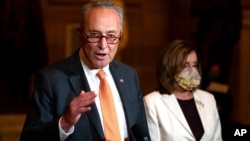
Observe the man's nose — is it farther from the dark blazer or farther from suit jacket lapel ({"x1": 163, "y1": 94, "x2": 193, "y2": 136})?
suit jacket lapel ({"x1": 163, "y1": 94, "x2": 193, "y2": 136})

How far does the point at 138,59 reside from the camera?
8469mm

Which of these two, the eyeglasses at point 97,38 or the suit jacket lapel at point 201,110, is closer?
the eyeglasses at point 97,38

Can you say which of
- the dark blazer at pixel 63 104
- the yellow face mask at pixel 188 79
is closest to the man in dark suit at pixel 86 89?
the dark blazer at pixel 63 104

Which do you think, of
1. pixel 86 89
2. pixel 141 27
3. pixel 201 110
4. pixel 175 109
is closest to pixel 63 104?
pixel 86 89

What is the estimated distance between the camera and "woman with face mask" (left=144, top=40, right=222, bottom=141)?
11.0ft

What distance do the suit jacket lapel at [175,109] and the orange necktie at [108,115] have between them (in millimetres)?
1054

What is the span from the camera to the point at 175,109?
3.41 metres

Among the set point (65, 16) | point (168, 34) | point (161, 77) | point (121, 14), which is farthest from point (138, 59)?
point (121, 14)

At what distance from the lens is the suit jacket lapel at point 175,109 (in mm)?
3358

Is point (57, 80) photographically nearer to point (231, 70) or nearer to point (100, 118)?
point (100, 118)

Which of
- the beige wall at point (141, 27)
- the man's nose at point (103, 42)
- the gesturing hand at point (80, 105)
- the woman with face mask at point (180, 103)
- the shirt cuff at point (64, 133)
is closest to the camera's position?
the gesturing hand at point (80, 105)

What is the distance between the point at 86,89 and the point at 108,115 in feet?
0.45

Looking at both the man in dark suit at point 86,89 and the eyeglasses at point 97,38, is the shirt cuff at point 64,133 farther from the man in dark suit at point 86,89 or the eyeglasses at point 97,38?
the eyeglasses at point 97,38

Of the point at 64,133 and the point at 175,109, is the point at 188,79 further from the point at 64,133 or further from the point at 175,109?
the point at 64,133
